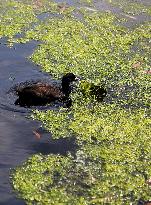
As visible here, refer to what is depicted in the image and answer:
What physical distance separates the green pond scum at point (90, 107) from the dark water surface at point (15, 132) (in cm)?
25

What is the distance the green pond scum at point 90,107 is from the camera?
8.55m

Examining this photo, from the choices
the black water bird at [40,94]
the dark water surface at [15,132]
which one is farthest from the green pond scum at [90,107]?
the black water bird at [40,94]

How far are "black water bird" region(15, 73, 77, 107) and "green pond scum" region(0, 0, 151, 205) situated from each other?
0.41 metres

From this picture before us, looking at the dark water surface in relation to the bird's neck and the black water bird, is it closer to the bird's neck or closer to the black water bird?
the black water bird

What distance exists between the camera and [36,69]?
13.8m

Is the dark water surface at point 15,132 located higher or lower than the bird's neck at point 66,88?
lower

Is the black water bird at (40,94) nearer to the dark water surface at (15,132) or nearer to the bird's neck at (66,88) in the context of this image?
the bird's neck at (66,88)

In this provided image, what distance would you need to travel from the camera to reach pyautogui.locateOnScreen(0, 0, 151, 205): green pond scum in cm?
855

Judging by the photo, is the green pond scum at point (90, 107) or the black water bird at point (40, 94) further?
the black water bird at point (40, 94)

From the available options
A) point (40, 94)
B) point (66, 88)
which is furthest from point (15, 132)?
point (66, 88)

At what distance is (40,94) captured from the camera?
1155 centimetres

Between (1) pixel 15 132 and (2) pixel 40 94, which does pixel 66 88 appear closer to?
(2) pixel 40 94

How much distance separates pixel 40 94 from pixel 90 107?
4.86ft

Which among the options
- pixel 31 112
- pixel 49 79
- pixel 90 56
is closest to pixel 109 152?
pixel 31 112
